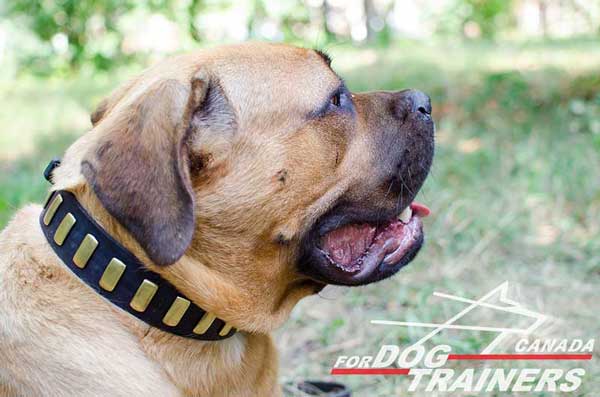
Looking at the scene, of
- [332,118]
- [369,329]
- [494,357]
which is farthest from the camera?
[369,329]

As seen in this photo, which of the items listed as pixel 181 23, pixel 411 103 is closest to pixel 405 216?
pixel 411 103

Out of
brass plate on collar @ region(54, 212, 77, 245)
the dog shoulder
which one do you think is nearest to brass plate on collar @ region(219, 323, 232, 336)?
the dog shoulder

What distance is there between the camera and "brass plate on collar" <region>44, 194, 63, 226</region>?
2.52m

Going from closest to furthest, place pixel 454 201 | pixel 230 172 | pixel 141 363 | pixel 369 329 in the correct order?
pixel 141 363
pixel 230 172
pixel 369 329
pixel 454 201

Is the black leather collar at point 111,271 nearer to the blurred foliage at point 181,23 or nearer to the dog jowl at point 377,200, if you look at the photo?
the dog jowl at point 377,200

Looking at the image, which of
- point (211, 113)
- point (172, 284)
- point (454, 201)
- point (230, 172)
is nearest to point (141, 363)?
point (172, 284)

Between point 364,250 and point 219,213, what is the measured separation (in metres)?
0.67

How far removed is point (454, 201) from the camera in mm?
6016

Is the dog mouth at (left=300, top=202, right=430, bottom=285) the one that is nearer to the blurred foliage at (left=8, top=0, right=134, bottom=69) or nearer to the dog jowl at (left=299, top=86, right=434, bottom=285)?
the dog jowl at (left=299, top=86, right=434, bottom=285)

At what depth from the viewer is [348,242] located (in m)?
2.97

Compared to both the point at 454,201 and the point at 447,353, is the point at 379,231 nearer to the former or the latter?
the point at 447,353

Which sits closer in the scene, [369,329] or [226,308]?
[226,308]

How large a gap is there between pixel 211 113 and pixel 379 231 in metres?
0.85

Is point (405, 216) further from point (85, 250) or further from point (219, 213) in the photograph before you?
point (85, 250)
